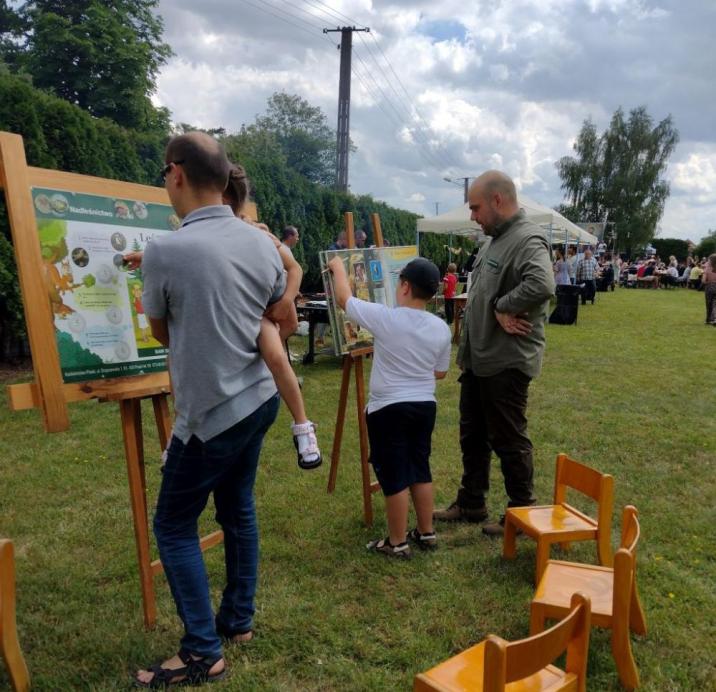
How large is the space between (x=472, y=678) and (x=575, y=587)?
80cm

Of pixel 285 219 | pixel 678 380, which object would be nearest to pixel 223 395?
pixel 678 380

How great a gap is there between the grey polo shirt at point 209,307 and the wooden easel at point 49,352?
22.0 inches

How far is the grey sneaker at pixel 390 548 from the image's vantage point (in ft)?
10.4

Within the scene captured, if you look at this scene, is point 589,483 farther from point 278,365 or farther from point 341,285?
point 278,365

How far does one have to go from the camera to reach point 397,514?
3.09 m

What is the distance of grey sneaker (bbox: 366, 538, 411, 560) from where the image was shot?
10.4 ft

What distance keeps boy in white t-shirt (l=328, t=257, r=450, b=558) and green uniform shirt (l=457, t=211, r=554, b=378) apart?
0.27 metres

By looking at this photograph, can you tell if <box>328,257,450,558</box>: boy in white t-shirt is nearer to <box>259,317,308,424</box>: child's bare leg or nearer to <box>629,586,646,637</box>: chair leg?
<box>259,317,308,424</box>: child's bare leg

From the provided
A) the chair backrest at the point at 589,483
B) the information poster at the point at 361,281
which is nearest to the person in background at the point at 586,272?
the information poster at the point at 361,281

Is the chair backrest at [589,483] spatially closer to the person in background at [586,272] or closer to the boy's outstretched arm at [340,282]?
the boy's outstretched arm at [340,282]

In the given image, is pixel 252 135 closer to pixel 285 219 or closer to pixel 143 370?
pixel 285 219

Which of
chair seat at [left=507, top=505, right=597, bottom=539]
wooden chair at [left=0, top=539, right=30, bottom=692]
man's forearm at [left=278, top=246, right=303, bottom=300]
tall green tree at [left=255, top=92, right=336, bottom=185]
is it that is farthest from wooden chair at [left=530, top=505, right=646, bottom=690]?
tall green tree at [left=255, top=92, right=336, bottom=185]

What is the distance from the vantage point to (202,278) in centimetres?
184

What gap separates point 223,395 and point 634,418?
17.2 ft
